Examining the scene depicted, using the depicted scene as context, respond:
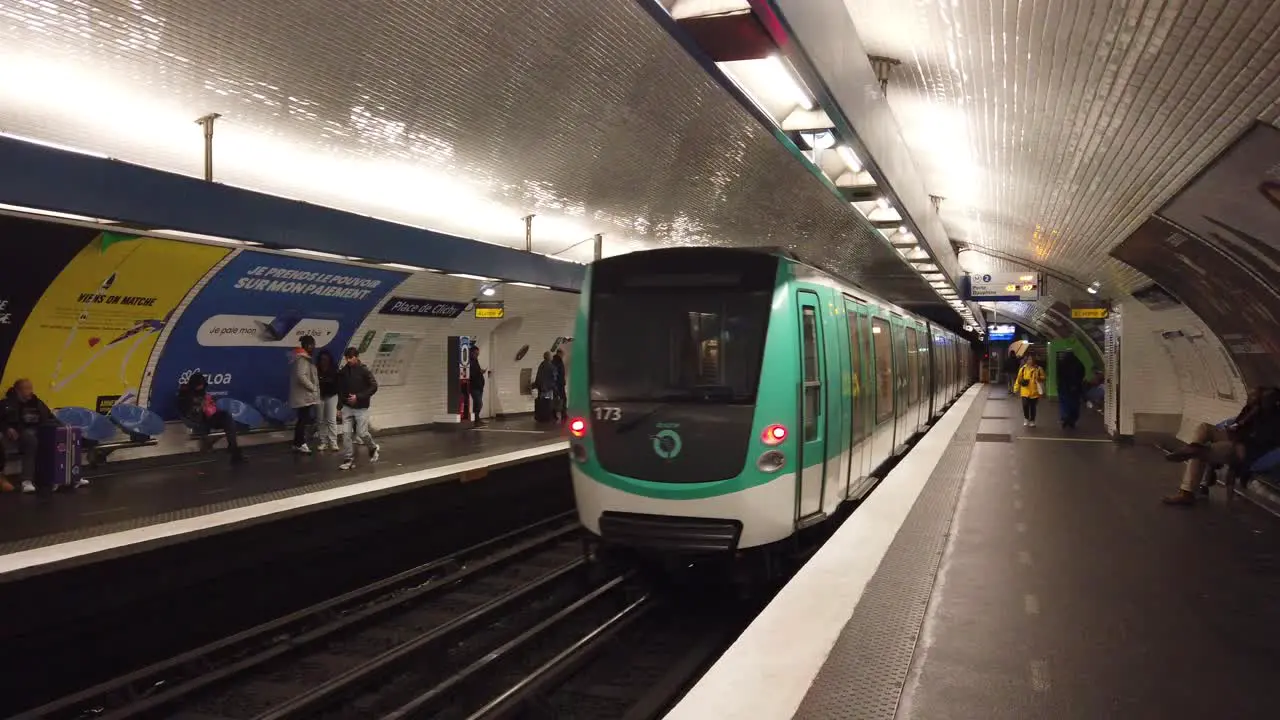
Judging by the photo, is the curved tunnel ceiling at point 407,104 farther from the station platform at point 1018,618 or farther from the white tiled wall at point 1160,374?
the white tiled wall at point 1160,374

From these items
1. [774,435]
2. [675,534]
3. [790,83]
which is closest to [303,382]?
[675,534]

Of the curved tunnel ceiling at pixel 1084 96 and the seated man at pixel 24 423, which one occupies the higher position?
the curved tunnel ceiling at pixel 1084 96

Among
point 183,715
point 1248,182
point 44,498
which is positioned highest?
point 1248,182

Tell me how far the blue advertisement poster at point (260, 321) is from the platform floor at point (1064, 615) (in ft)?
28.5

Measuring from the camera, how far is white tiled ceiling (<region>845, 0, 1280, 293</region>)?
4.12 meters

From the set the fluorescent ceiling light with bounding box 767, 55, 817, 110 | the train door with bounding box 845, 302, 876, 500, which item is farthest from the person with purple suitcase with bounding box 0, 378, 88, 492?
the fluorescent ceiling light with bounding box 767, 55, 817, 110

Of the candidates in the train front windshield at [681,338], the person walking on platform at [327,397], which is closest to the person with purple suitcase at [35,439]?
the person walking on platform at [327,397]

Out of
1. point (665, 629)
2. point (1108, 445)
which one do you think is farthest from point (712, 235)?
point (665, 629)

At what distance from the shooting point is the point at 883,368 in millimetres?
9156

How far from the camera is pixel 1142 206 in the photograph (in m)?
7.67

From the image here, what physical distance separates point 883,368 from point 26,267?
29.5 ft

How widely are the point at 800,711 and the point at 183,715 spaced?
12.3ft

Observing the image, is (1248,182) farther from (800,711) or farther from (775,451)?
(800,711)

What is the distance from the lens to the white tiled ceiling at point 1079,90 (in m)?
4.12
